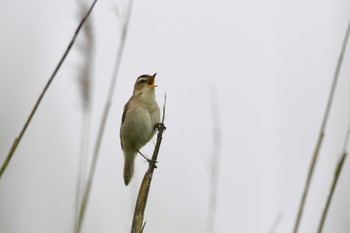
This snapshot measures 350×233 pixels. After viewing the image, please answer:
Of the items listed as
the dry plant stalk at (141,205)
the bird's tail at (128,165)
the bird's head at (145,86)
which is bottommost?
the bird's tail at (128,165)

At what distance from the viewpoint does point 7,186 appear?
2932mm

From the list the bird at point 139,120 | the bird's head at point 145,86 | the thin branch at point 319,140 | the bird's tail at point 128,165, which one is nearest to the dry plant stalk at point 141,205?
the thin branch at point 319,140

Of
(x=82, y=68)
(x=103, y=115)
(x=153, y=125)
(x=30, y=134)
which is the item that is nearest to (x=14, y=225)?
(x=103, y=115)

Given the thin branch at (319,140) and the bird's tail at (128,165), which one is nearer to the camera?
the thin branch at (319,140)

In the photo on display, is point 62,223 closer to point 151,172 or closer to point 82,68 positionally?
point 151,172

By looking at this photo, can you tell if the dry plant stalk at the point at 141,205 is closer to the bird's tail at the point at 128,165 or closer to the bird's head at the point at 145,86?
the bird's tail at the point at 128,165

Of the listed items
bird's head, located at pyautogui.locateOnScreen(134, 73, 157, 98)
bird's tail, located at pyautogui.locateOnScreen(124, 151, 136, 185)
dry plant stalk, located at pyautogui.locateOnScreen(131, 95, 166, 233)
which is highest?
bird's head, located at pyautogui.locateOnScreen(134, 73, 157, 98)

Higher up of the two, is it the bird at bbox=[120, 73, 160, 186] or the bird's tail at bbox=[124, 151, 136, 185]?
the bird at bbox=[120, 73, 160, 186]

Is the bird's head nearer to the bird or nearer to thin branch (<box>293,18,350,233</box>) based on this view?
the bird

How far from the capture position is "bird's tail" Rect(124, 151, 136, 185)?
397 centimetres

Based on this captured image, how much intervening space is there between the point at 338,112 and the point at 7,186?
5.41 ft

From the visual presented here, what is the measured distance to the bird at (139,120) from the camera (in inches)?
168

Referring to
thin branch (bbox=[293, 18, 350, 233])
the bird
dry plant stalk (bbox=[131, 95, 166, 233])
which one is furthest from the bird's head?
thin branch (bbox=[293, 18, 350, 233])

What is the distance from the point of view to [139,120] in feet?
14.0
